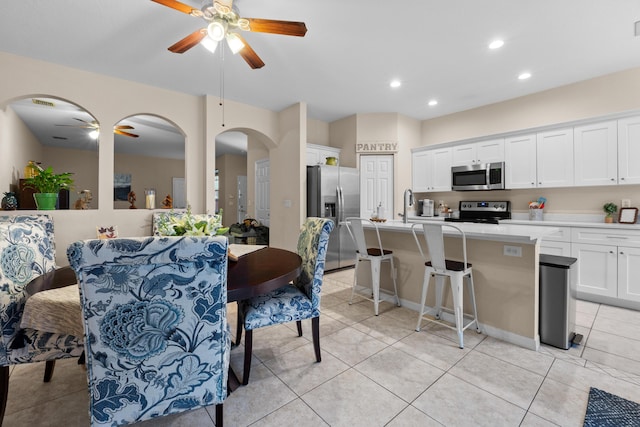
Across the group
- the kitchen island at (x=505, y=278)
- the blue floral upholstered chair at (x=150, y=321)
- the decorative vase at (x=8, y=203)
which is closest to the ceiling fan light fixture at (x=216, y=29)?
the blue floral upholstered chair at (x=150, y=321)

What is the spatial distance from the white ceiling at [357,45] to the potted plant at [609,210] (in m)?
1.63

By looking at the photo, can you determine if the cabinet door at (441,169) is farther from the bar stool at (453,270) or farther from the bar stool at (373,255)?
the bar stool at (453,270)

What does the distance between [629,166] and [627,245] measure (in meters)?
0.93

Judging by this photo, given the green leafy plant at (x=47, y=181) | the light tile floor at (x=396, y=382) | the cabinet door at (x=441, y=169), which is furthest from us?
the cabinet door at (x=441, y=169)

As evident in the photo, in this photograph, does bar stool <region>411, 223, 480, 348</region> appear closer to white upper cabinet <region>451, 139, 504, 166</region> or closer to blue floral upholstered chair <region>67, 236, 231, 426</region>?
blue floral upholstered chair <region>67, 236, 231, 426</region>

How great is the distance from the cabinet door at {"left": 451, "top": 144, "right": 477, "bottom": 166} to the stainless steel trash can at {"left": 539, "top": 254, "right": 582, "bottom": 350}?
8.55 ft

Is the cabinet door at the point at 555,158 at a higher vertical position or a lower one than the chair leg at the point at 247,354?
higher

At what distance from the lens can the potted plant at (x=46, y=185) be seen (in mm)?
3072

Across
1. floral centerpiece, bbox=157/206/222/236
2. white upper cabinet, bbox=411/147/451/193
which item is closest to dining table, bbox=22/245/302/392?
floral centerpiece, bbox=157/206/222/236

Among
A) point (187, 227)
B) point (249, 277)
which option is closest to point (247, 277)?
point (249, 277)

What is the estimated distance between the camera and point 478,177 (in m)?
4.42

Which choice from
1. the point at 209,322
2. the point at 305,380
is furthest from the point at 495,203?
the point at 209,322

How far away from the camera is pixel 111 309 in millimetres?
1006

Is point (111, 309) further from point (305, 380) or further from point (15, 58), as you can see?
point (15, 58)
